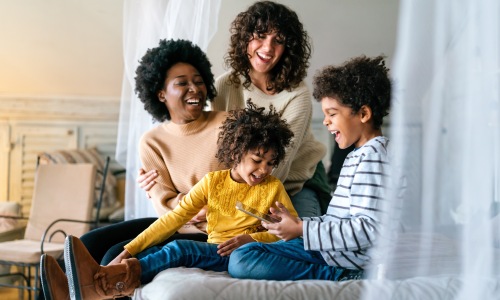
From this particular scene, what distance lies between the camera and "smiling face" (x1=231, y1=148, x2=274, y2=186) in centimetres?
174

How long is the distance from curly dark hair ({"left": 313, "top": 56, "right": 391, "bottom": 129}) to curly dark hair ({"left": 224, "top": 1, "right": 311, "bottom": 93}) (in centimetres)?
47

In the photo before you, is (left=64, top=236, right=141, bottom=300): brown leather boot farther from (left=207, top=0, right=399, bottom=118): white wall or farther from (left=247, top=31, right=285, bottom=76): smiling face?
(left=207, top=0, right=399, bottom=118): white wall

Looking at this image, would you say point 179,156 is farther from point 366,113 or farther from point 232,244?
point 366,113

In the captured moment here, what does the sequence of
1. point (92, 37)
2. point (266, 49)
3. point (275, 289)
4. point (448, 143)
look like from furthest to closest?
point (92, 37), point (266, 49), point (275, 289), point (448, 143)

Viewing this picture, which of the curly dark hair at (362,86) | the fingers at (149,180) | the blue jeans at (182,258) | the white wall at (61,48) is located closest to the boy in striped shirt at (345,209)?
the curly dark hair at (362,86)

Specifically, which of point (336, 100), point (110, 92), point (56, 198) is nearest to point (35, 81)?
point (110, 92)

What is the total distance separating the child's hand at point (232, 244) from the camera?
5.41 feet

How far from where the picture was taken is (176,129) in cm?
210

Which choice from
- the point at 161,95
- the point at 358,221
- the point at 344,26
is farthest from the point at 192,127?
the point at 344,26

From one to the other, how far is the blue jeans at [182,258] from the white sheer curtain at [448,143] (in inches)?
23.1

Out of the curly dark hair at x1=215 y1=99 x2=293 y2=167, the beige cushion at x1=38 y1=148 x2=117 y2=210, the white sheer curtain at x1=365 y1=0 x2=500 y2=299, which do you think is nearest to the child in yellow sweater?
the curly dark hair at x1=215 y1=99 x2=293 y2=167

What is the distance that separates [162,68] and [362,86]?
2.53 ft

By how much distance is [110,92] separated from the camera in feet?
16.3

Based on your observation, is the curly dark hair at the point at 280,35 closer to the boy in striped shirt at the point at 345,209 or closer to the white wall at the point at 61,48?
the boy in striped shirt at the point at 345,209
